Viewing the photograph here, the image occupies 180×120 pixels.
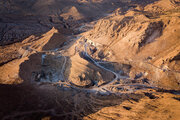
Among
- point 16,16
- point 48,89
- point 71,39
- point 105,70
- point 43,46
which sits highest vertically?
point 16,16

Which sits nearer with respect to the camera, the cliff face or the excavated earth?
the excavated earth

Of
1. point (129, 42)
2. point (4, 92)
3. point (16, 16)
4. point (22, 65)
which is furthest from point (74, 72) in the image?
point (16, 16)

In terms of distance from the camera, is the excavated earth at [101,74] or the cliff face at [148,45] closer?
the excavated earth at [101,74]

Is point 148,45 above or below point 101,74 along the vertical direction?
above

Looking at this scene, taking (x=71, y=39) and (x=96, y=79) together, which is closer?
(x=96, y=79)

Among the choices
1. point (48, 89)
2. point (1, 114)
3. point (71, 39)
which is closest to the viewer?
point (1, 114)

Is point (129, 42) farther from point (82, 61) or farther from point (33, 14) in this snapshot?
point (33, 14)

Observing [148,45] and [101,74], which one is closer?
[101,74]

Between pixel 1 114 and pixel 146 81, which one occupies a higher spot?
pixel 146 81
